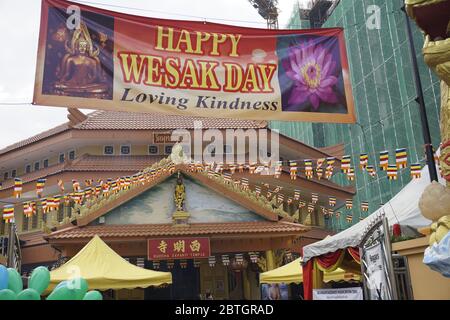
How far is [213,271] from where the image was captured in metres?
22.0

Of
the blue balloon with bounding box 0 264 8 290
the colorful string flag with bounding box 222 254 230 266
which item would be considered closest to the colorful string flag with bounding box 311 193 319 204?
the colorful string flag with bounding box 222 254 230 266

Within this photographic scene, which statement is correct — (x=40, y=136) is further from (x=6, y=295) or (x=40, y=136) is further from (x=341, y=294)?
(x=341, y=294)

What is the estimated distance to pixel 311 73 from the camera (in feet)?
27.6

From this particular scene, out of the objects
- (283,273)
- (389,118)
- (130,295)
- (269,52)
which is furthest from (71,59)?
(389,118)

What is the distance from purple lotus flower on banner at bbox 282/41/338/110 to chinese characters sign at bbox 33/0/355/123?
18 millimetres

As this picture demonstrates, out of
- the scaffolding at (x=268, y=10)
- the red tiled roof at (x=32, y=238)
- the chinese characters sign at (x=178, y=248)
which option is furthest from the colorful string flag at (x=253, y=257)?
the scaffolding at (x=268, y=10)

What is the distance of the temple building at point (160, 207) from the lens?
18.2 m

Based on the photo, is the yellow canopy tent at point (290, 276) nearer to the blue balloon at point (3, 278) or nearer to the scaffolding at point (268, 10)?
the blue balloon at point (3, 278)

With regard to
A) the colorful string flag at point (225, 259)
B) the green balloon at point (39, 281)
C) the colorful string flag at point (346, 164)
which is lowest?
the green balloon at point (39, 281)

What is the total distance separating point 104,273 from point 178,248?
5773mm

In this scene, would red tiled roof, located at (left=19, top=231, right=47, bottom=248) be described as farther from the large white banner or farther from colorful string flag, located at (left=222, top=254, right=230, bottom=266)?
the large white banner

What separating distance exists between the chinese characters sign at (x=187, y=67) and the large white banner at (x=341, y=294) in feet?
9.42

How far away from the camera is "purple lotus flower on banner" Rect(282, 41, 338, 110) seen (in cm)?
825

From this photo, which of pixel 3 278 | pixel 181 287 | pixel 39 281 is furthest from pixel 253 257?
pixel 3 278
